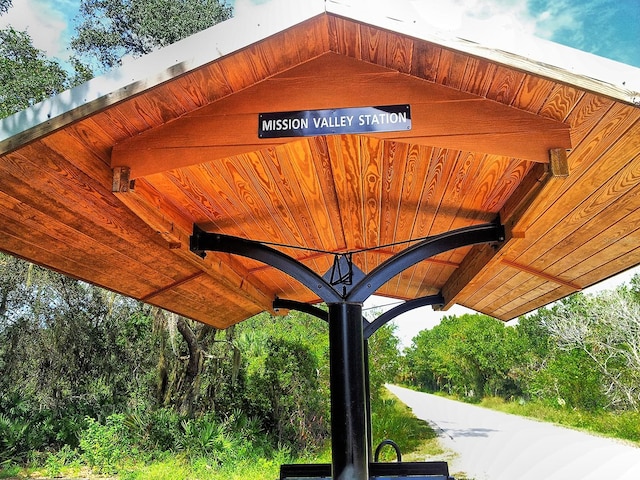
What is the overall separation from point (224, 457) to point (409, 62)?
8.04 meters

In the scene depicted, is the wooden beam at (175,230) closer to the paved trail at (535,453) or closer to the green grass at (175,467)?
the green grass at (175,467)

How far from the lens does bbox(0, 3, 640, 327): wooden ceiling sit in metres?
1.66

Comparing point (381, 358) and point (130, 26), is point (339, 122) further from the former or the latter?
point (130, 26)

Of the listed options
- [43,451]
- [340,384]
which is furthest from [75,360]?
[340,384]

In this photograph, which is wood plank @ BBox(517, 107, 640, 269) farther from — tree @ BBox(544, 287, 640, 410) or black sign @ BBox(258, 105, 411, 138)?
tree @ BBox(544, 287, 640, 410)

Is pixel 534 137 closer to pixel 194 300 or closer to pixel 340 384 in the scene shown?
pixel 340 384

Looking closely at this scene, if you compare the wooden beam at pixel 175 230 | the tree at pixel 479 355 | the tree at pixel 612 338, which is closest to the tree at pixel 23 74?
the wooden beam at pixel 175 230

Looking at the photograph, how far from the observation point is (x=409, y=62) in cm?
175

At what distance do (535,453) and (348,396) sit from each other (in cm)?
904

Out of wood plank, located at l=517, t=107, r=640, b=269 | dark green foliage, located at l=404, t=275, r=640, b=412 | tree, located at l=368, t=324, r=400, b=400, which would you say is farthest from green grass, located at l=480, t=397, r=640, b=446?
wood plank, located at l=517, t=107, r=640, b=269

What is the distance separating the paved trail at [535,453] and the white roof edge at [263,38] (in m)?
7.84

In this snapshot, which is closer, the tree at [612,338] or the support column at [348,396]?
the support column at [348,396]

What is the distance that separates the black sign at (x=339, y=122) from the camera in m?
1.73

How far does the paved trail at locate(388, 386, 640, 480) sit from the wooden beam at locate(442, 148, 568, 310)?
5.65 m
